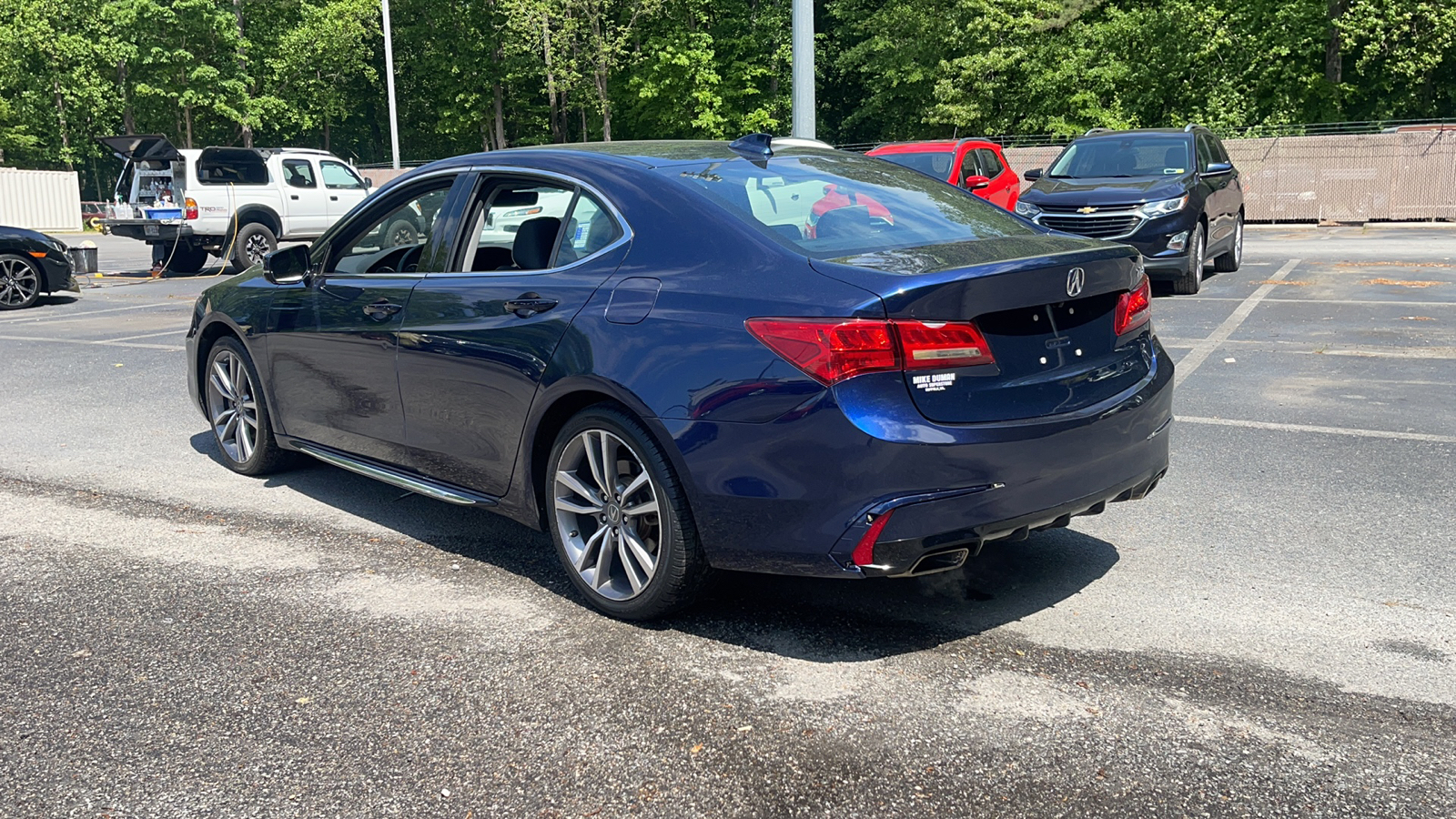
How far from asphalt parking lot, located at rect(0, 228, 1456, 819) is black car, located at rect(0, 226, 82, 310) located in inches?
426

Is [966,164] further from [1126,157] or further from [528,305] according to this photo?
[528,305]

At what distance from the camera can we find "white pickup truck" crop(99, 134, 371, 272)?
783 inches

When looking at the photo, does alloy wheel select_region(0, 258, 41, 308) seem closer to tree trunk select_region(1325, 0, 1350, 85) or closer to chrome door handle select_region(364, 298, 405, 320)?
chrome door handle select_region(364, 298, 405, 320)

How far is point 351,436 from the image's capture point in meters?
5.31

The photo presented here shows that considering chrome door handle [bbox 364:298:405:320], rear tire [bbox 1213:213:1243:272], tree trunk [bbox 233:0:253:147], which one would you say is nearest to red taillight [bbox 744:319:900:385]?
chrome door handle [bbox 364:298:405:320]

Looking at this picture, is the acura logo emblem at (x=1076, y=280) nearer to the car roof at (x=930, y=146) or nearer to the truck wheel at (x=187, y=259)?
the car roof at (x=930, y=146)

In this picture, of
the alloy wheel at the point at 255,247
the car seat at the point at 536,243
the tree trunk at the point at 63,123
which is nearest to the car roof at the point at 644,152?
the car seat at the point at 536,243

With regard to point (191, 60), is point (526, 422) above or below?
below

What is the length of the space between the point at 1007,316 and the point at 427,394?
2.21 meters

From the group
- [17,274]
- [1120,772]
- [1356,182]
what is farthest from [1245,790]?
[1356,182]

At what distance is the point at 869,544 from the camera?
3.56 meters

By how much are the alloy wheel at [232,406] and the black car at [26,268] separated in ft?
36.5

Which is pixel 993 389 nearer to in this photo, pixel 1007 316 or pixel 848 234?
pixel 1007 316

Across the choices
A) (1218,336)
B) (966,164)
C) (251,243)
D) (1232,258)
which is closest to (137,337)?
(251,243)
